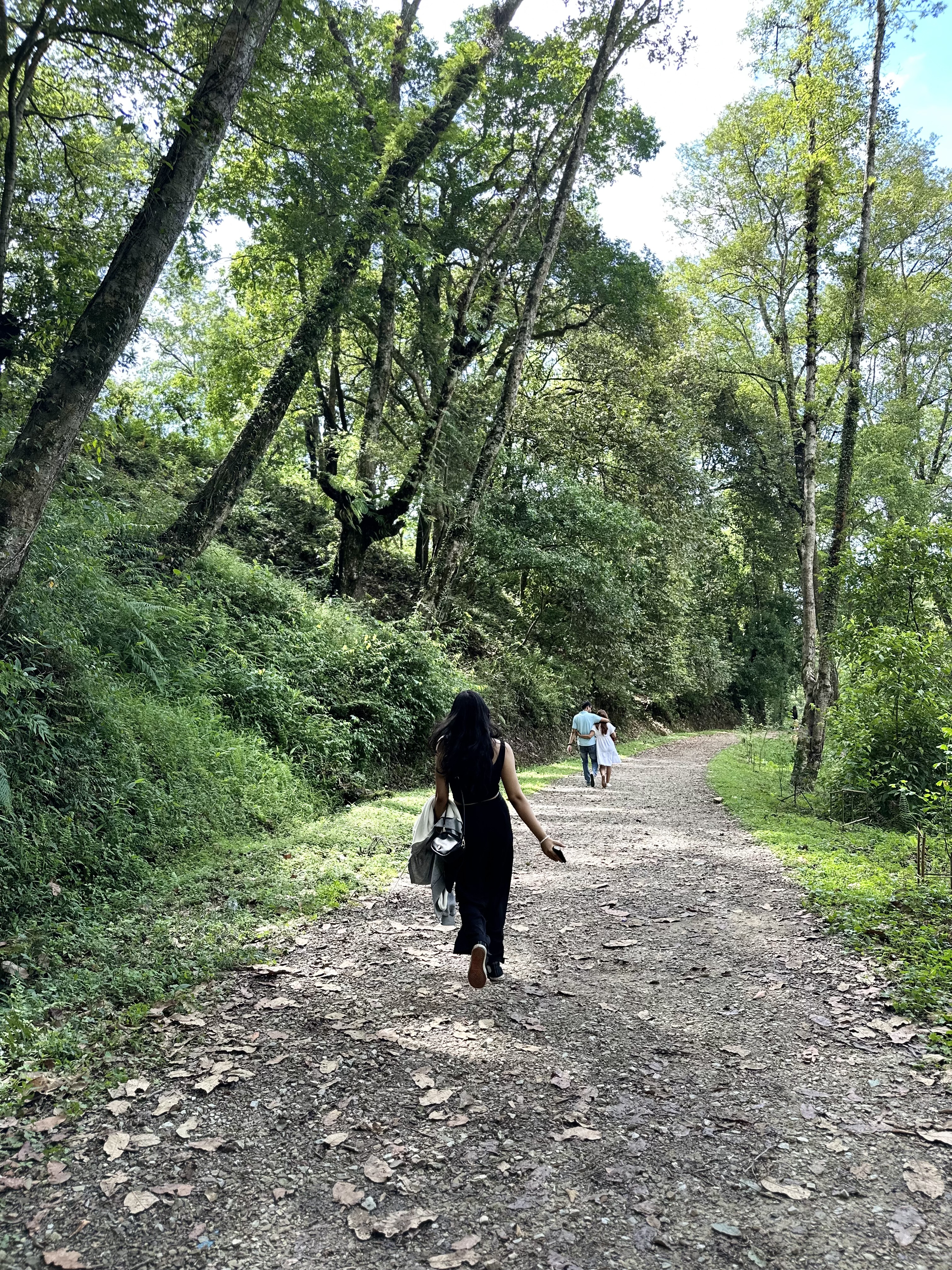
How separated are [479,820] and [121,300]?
17.0 ft

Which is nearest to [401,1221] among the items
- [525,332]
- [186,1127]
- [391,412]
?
[186,1127]

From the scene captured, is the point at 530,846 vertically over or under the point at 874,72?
under

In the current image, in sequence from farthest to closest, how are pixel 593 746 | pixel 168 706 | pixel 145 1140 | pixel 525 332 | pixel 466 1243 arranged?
pixel 525 332 → pixel 593 746 → pixel 168 706 → pixel 145 1140 → pixel 466 1243

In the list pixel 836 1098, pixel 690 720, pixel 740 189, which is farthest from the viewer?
pixel 690 720

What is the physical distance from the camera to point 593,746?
48.9ft

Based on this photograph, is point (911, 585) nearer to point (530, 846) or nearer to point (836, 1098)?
→ point (530, 846)

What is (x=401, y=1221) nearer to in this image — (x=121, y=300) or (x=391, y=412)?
(x=121, y=300)

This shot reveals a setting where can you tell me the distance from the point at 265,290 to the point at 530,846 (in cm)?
1486

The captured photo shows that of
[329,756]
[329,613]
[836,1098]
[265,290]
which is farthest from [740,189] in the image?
[836,1098]

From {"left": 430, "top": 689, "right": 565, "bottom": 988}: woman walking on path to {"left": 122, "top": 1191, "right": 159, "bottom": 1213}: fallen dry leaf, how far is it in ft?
7.67

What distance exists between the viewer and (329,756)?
35.7 feet

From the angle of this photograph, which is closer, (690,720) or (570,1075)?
(570,1075)

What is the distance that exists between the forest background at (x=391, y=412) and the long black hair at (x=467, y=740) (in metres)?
2.34

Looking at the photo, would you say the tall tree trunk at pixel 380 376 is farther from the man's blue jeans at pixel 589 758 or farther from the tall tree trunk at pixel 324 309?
the man's blue jeans at pixel 589 758
